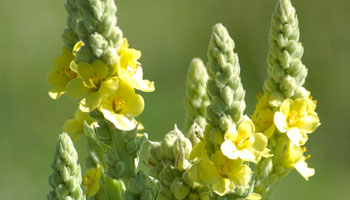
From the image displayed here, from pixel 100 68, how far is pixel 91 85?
115 mm

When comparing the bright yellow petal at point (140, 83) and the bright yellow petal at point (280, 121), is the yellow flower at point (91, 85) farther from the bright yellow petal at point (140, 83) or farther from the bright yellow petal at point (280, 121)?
the bright yellow petal at point (280, 121)

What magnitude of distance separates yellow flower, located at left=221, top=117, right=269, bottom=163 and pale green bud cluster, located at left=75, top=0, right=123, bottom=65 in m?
0.47

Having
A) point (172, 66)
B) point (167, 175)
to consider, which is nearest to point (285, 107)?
point (167, 175)

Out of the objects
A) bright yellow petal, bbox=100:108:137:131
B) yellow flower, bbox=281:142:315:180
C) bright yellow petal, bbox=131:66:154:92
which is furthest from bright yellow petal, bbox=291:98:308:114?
bright yellow petal, bbox=100:108:137:131

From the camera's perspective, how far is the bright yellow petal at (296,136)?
8.33 ft

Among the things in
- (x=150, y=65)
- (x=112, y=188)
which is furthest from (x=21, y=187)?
(x=112, y=188)

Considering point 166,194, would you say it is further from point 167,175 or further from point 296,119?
point 296,119

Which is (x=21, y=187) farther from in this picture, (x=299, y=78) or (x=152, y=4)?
(x=299, y=78)

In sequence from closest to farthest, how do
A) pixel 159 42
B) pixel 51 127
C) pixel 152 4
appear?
pixel 51 127, pixel 159 42, pixel 152 4

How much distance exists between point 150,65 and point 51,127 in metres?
1.47

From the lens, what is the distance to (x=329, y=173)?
25.4ft

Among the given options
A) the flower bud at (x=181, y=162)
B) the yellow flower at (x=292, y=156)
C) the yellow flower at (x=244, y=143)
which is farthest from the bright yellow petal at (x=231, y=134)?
the yellow flower at (x=292, y=156)

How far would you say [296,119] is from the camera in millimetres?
2615

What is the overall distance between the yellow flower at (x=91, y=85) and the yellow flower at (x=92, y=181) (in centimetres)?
43
